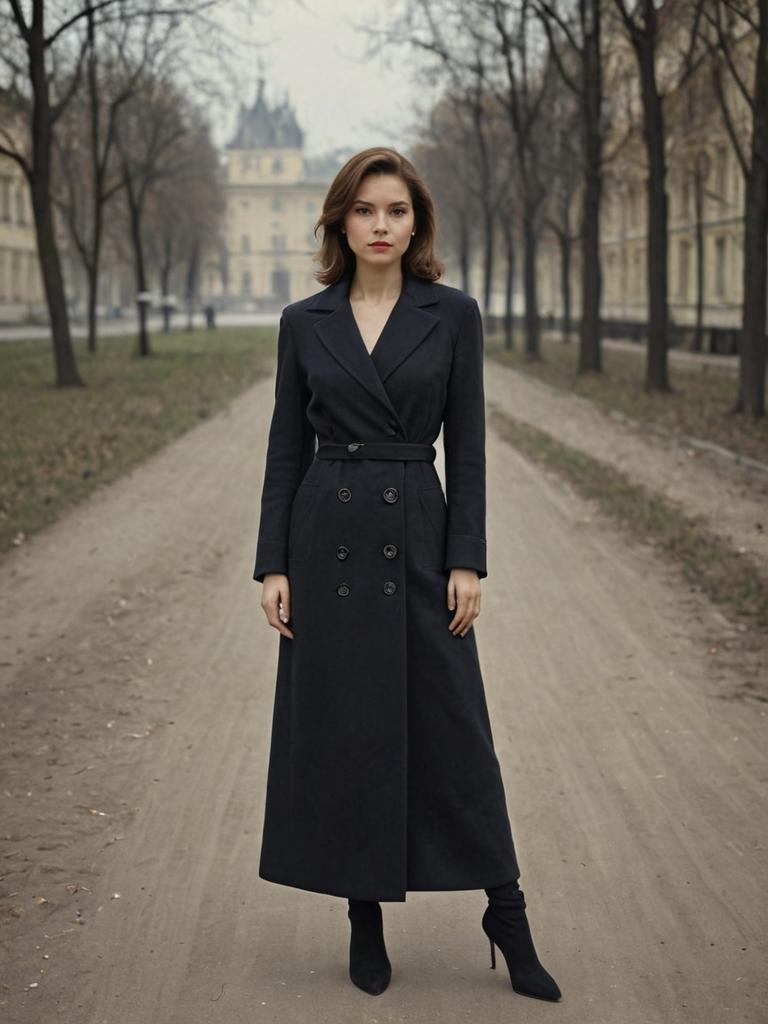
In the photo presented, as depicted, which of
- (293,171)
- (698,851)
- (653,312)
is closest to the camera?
(698,851)

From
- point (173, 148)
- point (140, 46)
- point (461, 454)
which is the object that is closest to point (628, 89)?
point (140, 46)

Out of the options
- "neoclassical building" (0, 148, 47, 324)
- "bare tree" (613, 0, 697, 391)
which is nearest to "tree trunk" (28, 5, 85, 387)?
"bare tree" (613, 0, 697, 391)

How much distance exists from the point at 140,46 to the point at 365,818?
32.7m

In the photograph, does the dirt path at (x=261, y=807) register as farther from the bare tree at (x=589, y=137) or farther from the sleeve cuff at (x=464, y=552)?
the bare tree at (x=589, y=137)

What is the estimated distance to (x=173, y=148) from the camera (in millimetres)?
47438

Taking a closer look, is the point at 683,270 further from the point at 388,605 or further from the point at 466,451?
the point at 388,605

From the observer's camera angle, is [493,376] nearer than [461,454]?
No

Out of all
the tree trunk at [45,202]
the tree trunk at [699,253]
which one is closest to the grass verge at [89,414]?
the tree trunk at [45,202]

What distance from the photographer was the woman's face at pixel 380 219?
333 centimetres

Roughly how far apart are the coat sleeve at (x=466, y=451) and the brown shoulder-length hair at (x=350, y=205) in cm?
17

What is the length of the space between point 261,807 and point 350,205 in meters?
2.30

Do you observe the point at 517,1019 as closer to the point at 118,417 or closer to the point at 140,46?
the point at 118,417

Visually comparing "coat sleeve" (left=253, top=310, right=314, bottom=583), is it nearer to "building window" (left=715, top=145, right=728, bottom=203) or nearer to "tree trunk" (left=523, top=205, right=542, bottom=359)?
"tree trunk" (left=523, top=205, right=542, bottom=359)

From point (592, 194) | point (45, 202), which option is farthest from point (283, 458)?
point (592, 194)
